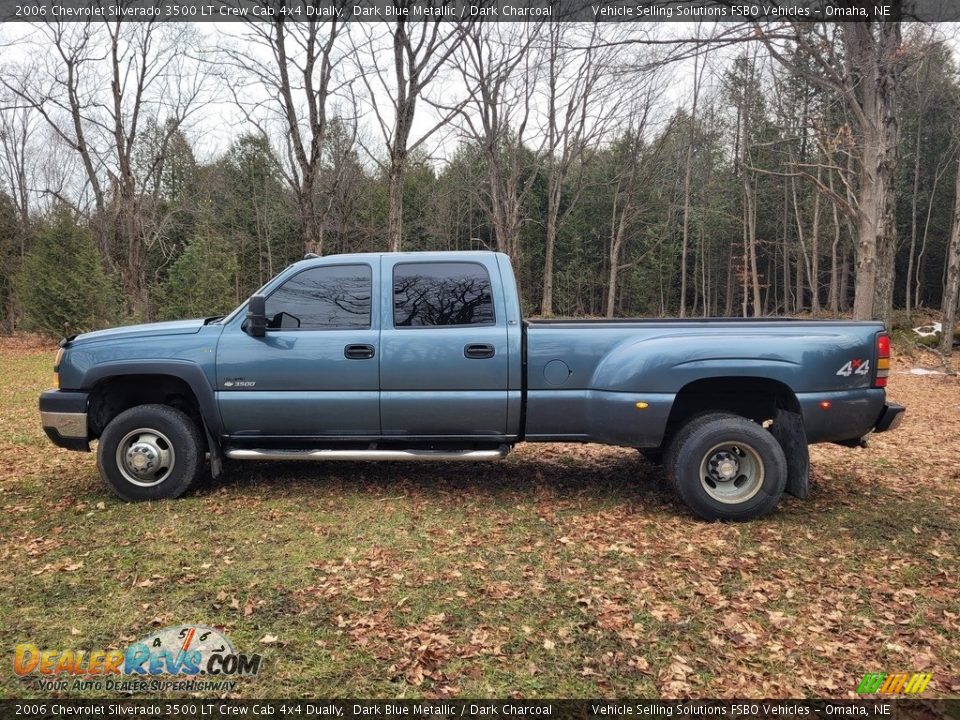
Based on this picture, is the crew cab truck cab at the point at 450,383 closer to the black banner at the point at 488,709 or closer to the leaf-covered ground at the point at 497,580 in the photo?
the leaf-covered ground at the point at 497,580

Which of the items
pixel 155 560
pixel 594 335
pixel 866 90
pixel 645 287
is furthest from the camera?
pixel 645 287

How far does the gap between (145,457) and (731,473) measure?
4506 mm

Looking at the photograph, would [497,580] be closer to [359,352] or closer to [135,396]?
[359,352]

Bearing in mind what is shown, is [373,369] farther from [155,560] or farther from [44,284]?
[44,284]

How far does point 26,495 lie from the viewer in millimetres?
5078

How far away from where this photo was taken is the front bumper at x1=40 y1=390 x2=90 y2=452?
15.3 feet

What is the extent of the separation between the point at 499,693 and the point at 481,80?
18.1m

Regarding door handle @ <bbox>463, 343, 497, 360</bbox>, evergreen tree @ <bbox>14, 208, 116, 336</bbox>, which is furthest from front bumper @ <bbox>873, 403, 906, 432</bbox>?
evergreen tree @ <bbox>14, 208, 116, 336</bbox>

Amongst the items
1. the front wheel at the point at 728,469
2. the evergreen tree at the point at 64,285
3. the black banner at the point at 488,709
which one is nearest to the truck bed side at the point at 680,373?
the front wheel at the point at 728,469

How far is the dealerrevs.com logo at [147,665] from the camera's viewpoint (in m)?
2.55

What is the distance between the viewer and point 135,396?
5.06m

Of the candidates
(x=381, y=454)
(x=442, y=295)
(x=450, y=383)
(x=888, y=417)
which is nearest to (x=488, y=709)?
(x=381, y=454)

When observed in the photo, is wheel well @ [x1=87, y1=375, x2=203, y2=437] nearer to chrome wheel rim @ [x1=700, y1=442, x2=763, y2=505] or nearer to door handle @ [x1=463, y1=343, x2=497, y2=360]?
door handle @ [x1=463, y1=343, x2=497, y2=360]

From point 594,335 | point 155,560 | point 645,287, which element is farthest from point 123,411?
point 645,287
